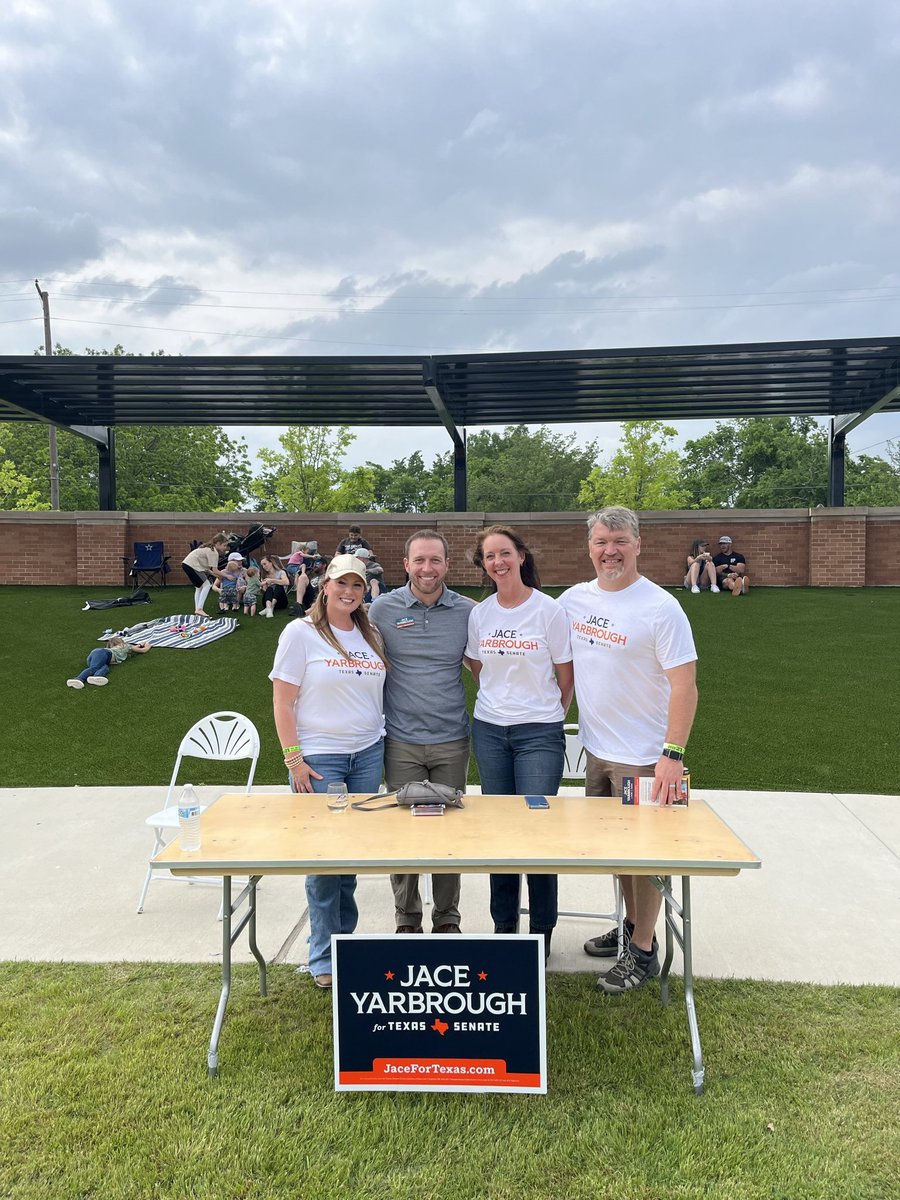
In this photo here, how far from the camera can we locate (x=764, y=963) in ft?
12.0

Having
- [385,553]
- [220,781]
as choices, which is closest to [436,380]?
[385,553]

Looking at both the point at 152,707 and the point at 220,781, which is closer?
the point at 220,781

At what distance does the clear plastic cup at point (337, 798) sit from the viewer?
10.6ft

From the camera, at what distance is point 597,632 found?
3.35 meters

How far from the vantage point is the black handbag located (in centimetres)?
323

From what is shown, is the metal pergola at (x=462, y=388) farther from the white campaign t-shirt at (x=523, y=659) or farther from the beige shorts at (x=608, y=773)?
the beige shorts at (x=608, y=773)

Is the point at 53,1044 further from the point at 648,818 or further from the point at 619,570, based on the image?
the point at 619,570

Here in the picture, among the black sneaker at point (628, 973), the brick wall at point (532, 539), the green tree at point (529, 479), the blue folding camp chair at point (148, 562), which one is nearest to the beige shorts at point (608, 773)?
the black sneaker at point (628, 973)

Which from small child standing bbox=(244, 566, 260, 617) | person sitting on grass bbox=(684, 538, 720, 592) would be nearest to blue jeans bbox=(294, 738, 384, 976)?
small child standing bbox=(244, 566, 260, 617)

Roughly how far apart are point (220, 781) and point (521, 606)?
→ 405 cm

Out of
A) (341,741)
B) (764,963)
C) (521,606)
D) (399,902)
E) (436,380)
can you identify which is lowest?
(764,963)

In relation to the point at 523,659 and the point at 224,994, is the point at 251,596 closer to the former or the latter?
the point at 523,659

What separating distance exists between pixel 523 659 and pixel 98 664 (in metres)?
7.77

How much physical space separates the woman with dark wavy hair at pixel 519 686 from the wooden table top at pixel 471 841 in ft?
0.78
